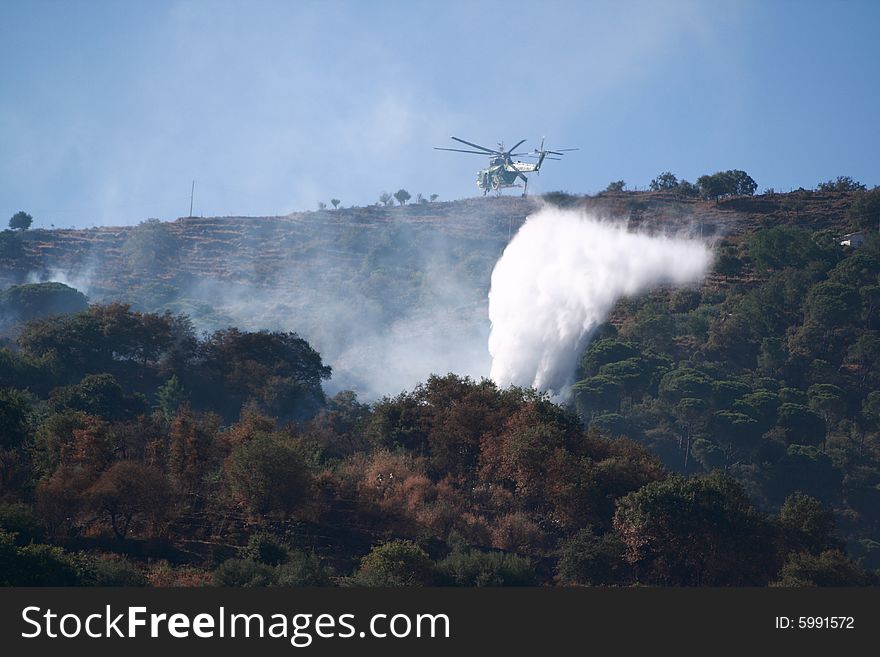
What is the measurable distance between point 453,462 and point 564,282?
258 feet

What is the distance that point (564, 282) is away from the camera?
147m

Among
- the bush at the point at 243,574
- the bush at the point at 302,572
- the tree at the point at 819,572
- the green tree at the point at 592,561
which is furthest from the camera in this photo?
the tree at the point at 819,572

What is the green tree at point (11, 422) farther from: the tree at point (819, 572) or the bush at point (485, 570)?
the tree at point (819, 572)

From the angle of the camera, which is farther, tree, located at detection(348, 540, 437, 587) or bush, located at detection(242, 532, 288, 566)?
bush, located at detection(242, 532, 288, 566)

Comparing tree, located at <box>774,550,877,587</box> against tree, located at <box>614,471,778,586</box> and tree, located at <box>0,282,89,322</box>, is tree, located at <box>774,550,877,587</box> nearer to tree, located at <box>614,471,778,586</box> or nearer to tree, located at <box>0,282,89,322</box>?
tree, located at <box>614,471,778,586</box>

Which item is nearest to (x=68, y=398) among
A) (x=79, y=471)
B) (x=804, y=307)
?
(x=79, y=471)

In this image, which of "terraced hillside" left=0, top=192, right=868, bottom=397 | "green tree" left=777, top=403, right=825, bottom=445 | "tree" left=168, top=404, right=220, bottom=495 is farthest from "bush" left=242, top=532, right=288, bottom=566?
"terraced hillside" left=0, top=192, right=868, bottom=397

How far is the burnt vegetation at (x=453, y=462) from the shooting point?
56.3 metres

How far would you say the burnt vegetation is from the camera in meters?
56.3

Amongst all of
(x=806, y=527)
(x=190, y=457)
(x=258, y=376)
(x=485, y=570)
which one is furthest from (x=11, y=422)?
(x=806, y=527)

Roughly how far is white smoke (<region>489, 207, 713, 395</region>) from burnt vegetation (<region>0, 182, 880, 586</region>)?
5.19 metres

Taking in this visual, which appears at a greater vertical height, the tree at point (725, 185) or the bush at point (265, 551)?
the tree at point (725, 185)

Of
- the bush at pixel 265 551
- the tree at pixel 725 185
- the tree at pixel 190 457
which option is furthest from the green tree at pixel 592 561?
the tree at pixel 725 185

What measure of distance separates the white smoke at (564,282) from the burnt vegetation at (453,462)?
519cm
